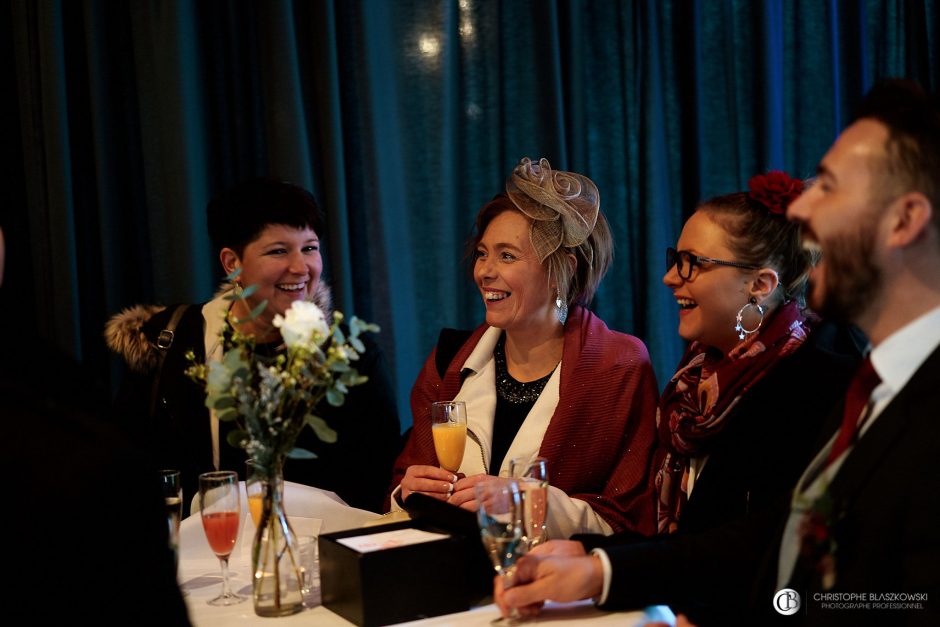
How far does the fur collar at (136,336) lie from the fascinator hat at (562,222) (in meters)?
0.88

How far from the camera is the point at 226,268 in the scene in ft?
10.9

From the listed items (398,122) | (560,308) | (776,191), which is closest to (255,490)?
(560,308)

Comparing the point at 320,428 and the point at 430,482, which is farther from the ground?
the point at 320,428

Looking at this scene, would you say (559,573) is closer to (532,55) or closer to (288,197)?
(288,197)

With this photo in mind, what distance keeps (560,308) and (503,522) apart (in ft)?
4.42

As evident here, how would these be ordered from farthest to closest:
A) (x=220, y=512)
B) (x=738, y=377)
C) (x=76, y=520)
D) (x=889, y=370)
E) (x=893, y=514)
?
(x=738, y=377), (x=220, y=512), (x=889, y=370), (x=893, y=514), (x=76, y=520)

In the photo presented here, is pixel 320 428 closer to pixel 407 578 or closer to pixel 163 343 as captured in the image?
pixel 407 578

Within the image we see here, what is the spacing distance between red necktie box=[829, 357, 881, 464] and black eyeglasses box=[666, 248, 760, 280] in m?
0.95

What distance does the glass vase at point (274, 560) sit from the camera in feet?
5.90

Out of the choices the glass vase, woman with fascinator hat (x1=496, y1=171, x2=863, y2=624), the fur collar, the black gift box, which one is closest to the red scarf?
woman with fascinator hat (x1=496, y1=171, x2=863, y2=624)

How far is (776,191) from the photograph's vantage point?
2359 millimetres

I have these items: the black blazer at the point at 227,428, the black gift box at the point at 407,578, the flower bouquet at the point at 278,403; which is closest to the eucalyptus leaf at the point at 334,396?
the flower bouquet at the point at 278,403

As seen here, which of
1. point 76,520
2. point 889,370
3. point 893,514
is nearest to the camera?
point 76,520

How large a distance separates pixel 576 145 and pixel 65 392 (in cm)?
313
